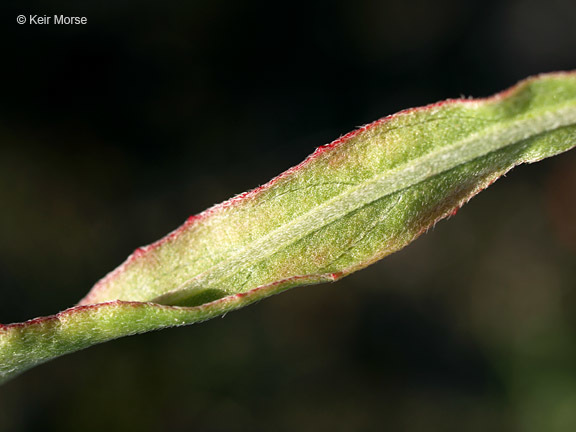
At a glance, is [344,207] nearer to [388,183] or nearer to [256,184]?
[388,183]

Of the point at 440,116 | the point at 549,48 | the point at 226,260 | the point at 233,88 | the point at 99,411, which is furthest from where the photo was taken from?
the point at 549,48

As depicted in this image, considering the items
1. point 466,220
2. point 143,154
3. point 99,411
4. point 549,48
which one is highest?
point 549,48

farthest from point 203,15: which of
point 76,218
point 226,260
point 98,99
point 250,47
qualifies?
point 226,260

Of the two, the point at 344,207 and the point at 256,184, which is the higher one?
the point at 256,184

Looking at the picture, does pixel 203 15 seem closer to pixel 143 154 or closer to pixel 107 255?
pixel 143 154

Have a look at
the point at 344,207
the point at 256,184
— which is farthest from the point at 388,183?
the point at 256,184

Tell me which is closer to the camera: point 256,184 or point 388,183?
point 388,183

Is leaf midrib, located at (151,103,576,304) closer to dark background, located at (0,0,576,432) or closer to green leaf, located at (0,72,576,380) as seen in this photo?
green leaf, located at (0,72,576,380)

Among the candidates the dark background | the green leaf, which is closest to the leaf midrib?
the green leaf
